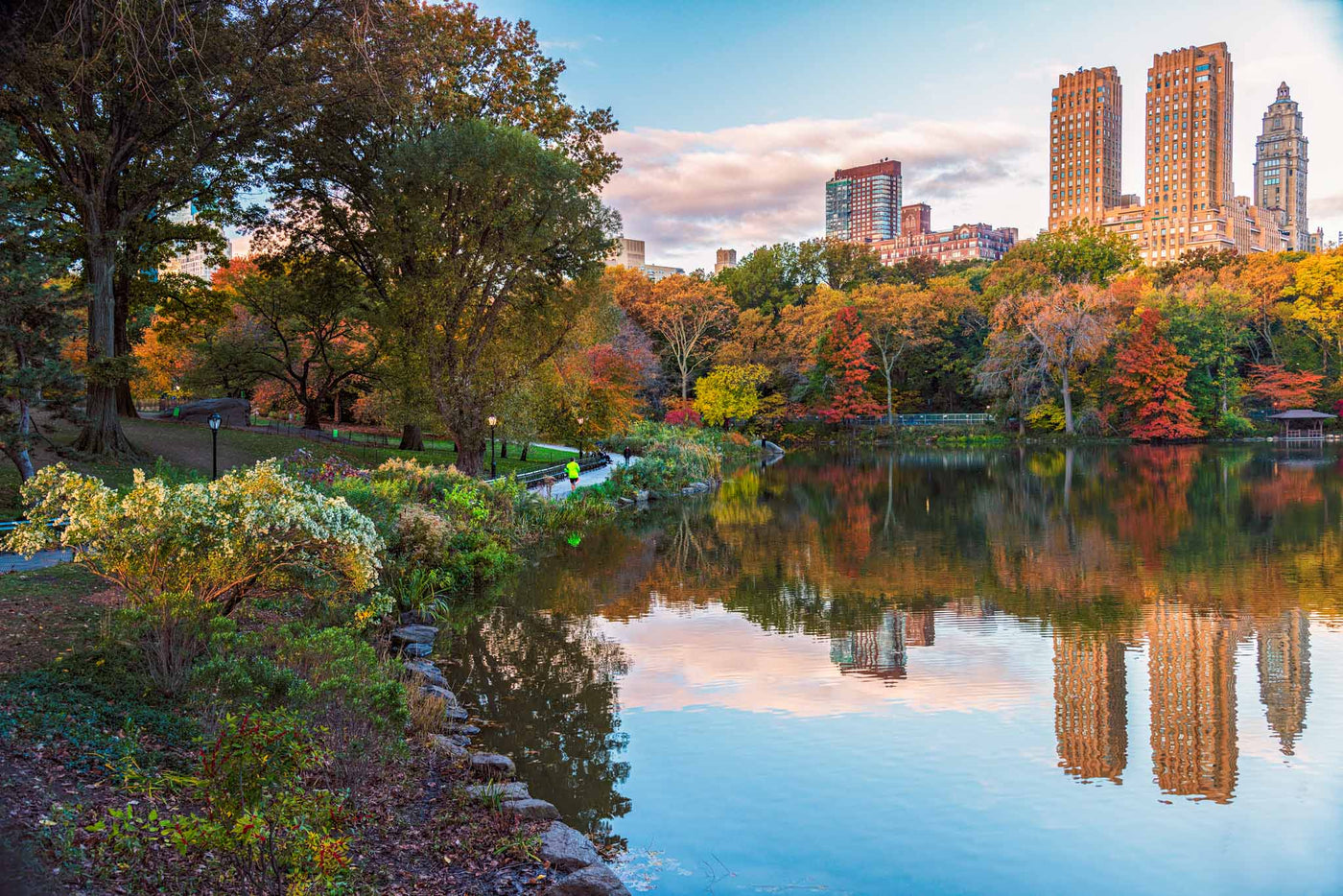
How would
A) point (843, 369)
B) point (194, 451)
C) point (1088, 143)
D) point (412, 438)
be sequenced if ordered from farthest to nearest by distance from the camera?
point (1088, 143)
point (843, 369)
point (412, 438)
point (194, 451)

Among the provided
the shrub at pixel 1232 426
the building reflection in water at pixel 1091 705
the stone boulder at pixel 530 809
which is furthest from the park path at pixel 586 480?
the shrub at pixel 1232 426

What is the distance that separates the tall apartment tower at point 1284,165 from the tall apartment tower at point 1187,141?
3282 centimetres

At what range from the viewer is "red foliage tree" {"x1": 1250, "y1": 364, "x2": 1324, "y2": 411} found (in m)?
52.8

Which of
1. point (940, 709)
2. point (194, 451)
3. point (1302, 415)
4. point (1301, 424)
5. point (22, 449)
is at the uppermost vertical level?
point (1302, 415)

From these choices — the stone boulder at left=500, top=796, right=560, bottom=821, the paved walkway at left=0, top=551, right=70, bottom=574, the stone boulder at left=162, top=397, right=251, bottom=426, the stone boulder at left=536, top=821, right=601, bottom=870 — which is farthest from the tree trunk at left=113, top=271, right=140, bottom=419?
the stone boulder at left=536, top=821, right=601, bottom=870

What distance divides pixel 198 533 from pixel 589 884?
4.15 metres

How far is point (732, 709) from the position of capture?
30.2ft

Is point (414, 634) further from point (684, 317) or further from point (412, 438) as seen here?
point (684, 317)

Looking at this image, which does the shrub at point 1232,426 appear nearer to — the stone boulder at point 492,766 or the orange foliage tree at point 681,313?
the orange foliage tree at point 681,313

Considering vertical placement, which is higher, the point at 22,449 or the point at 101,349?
the point at 101,349

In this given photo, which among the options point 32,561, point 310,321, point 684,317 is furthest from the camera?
point 684,317

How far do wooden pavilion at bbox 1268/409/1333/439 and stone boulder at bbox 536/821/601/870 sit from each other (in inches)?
2251

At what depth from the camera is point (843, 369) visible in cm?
5469

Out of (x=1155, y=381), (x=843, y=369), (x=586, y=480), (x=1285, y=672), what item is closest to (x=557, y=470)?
(x=586, y=480)
